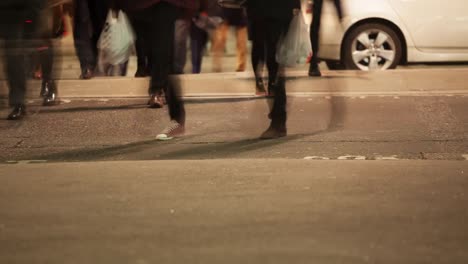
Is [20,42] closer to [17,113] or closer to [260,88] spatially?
[17,113]

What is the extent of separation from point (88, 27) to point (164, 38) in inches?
186

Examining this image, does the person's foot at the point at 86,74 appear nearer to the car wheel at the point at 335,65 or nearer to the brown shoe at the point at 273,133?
the car wheel at the point at 335,65

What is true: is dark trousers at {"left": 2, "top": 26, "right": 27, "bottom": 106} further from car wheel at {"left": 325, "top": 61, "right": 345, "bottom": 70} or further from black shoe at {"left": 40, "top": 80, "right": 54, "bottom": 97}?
car wheel at {"left": 325, "top": 61, "right": 345, "bottom": 70}

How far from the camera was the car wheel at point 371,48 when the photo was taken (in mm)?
13406

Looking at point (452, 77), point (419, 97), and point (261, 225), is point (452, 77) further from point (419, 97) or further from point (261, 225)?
point (261, 225)

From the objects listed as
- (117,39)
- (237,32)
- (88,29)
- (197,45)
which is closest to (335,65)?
(237,32)

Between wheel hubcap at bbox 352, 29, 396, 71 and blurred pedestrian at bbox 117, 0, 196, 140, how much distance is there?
182 inches

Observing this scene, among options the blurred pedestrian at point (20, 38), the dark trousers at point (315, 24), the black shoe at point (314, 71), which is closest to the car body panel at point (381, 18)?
the dark trousers at point (315, 24)

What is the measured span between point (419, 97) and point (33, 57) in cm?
374

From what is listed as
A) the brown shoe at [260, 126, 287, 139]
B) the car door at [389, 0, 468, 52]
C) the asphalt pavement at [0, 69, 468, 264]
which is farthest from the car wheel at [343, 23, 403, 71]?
the brown shoe at [260, 126, 287, 139]

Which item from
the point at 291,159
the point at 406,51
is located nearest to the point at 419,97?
the point at 406,51

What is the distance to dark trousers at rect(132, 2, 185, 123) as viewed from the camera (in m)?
8.77

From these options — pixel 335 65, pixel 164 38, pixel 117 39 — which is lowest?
pixel 335 65

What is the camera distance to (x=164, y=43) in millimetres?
8859
